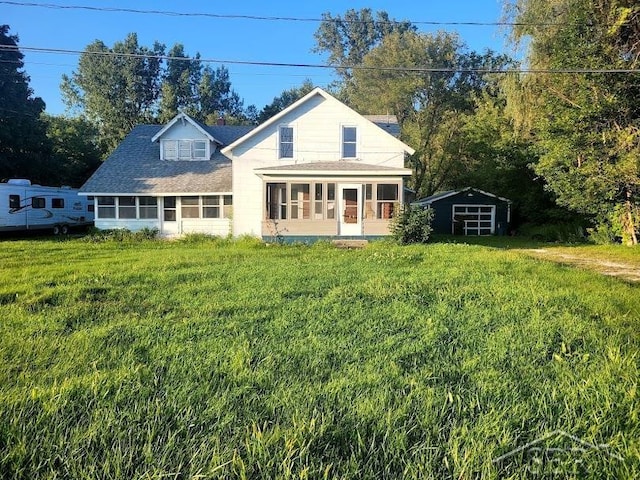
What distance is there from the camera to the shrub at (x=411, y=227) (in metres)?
16.9

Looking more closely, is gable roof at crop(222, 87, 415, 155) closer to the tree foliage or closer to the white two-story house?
the white two-story house

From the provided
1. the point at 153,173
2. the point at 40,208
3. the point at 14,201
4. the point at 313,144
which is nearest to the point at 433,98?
the point at 313,144

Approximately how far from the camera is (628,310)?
622 centimetres

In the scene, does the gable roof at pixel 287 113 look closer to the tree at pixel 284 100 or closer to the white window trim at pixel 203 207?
the white window trim at pixel 203 207

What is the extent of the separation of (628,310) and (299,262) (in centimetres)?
713

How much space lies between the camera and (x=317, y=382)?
362cm

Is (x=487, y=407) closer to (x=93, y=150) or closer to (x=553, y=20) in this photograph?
(x=553, y=20)

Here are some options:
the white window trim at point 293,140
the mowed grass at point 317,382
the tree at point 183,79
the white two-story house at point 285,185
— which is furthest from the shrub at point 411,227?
the tree at point 183,79

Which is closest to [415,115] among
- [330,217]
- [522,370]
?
[330,217]

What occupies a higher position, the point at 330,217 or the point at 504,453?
the point at 330,217

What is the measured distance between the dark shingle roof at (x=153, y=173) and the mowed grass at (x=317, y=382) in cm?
1337

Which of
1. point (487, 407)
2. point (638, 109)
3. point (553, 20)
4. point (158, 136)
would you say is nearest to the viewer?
point (487, 407)

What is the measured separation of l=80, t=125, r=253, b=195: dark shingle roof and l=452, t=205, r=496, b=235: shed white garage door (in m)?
14.3

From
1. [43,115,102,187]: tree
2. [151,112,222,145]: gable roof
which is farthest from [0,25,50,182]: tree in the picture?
[151,112,222,145]: gable roof
